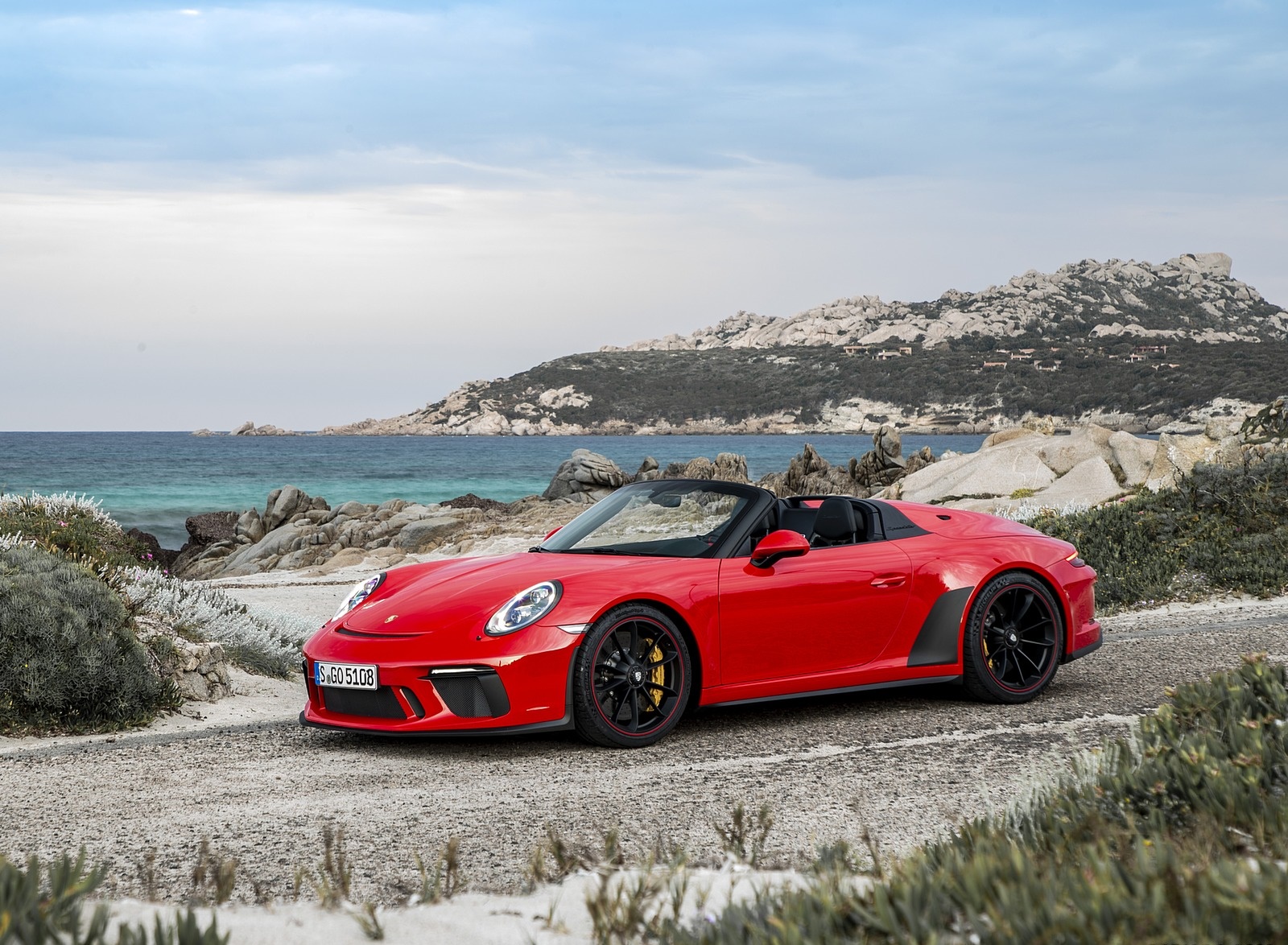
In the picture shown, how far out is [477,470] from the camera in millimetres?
78000

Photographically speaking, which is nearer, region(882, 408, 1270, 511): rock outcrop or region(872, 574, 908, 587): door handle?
region(872, 574, 908, 587): door handle

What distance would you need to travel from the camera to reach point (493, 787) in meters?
5.25

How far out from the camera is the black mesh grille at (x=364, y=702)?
5.92 m

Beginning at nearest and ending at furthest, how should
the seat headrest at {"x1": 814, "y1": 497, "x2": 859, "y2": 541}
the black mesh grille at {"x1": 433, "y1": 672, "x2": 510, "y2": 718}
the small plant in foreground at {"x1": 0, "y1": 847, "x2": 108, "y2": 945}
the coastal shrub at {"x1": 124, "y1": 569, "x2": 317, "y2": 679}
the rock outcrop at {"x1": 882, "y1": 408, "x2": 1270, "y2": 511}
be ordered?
the small plant in foreground at {"x1": 0, "y1": 847, "x2": 108, "y2": 945}, the black mesh grille at {"x1": 433, "y1": 672, "x2": 510, "y2": 718}, the seat headrest at {"x1": 814, "y1": 497, "x2": 859, "y2": 541}, the coastal shrub at {"x1": 124, "y1": 569, "x2": 317, "y2": 679}, the rock outcrop at {"x1": 882, "y1": 408, "x2": 1270, "y2": 511}

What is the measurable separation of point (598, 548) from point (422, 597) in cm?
112

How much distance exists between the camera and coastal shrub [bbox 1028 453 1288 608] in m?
11.6

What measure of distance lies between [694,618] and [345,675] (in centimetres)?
181

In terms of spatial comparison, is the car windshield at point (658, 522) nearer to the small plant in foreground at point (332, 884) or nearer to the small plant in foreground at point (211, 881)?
the small plant in foreground at point (332, 884)

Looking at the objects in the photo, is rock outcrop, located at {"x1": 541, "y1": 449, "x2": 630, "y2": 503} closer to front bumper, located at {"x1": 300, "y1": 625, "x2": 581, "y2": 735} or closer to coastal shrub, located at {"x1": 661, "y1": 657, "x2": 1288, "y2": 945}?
front bumper, located at {"x1": 300, "y1": 625, "x2": 581, "y2": 735}

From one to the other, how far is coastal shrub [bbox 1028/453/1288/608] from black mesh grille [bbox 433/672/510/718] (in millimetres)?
7745

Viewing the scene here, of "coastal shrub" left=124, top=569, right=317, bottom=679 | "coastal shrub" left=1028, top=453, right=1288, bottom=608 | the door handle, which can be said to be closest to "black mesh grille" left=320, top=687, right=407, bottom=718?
"coastal shrub" left=124, top=569, right=317, bottom=679

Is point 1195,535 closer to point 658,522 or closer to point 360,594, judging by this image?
point 658,522

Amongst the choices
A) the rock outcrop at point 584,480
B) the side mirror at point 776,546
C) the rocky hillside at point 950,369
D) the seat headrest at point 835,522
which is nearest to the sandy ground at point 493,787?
the side mirror at point 776,546

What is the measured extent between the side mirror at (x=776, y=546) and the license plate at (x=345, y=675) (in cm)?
211
